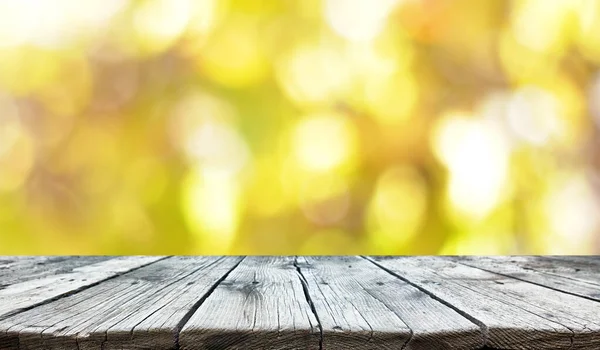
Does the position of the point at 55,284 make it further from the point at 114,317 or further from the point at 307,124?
the point at 307,124

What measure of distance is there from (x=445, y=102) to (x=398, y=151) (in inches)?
10.7

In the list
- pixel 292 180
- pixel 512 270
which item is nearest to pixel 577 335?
pixel 512 270

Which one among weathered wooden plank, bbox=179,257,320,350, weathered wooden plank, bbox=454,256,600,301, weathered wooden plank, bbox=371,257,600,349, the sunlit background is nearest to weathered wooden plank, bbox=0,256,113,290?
weathered wooden plank, bbox=179,257,320,350

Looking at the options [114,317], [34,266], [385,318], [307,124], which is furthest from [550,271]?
[307,124]

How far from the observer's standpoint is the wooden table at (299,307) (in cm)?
52

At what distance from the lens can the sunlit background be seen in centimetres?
220

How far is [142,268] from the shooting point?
40.4 inches

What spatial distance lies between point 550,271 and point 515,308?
1.38 ft

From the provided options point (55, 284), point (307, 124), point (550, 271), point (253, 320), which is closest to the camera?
point (253, 320)

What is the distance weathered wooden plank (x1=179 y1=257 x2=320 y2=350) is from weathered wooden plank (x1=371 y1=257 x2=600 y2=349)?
169 millimetres

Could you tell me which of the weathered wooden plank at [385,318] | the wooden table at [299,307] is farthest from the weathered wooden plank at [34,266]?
the weathered wooden plank at [385,318]

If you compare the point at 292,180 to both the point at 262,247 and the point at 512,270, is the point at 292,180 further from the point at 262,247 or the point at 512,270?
the point at 512,270

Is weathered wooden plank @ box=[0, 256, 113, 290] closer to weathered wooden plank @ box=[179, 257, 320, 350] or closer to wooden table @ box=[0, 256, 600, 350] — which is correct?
wooden table @ box=[0, 256, 600, 350]

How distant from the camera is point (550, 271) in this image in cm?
101
